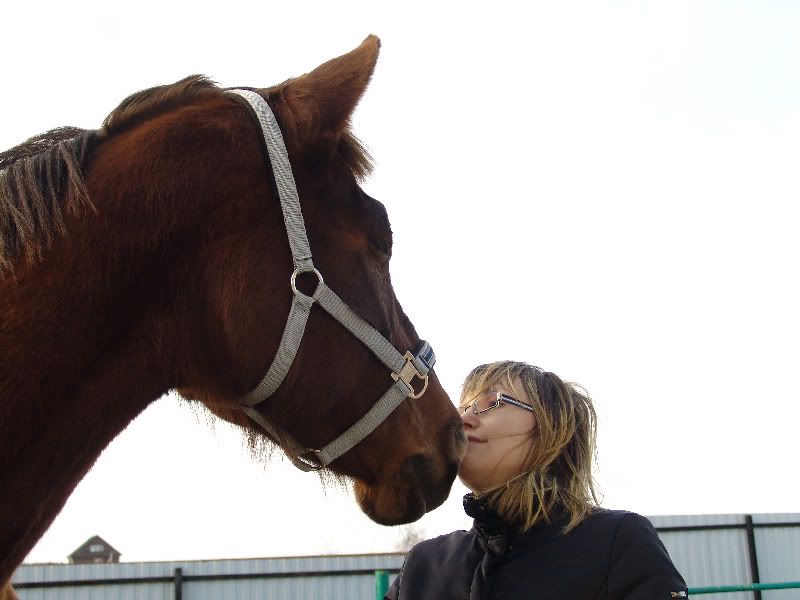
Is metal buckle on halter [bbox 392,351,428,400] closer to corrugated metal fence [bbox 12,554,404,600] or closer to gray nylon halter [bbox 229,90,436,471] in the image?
gray nylon halter [bbox 229,90,436,471]

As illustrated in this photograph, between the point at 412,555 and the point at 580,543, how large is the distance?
60 centimetres

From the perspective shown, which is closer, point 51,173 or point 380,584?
point 51,173

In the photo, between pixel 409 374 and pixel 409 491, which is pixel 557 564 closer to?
pixel 409 491

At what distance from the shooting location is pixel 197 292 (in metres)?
1.97

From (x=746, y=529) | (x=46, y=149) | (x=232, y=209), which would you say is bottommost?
(x=746, y=529)

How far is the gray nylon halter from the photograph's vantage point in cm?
198

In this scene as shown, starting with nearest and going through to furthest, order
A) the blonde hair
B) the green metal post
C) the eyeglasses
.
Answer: the blonde hair < the eyeglasses < the green metal post

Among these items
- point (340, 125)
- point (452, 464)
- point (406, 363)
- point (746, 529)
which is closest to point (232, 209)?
point (340, 125)

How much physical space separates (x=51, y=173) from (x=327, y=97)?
2.16ft

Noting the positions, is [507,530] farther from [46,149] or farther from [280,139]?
[46,149]

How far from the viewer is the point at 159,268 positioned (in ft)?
6.37

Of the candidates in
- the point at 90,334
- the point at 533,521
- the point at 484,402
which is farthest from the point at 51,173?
the point at 533,521

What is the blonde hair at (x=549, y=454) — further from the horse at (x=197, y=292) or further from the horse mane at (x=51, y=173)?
the horse mane at (x=51, y=173)

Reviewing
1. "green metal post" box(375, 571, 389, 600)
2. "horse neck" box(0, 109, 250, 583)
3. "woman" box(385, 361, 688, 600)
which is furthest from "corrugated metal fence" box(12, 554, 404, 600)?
"horse neck" box(0, 109, 250, 583)
